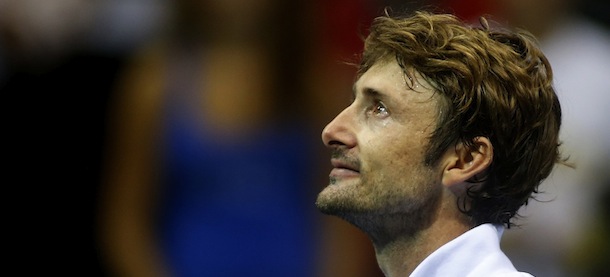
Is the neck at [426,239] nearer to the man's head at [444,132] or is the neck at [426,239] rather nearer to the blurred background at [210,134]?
the man's head at [444,132]

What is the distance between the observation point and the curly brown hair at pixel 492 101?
12.7 feet

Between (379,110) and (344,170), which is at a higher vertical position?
(379,110)

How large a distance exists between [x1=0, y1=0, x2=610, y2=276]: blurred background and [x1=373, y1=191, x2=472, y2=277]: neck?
1.18m

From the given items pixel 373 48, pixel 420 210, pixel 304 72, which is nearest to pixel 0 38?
pixel 304 72

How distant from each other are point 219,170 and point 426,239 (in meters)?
1.41

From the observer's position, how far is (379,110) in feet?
13.0

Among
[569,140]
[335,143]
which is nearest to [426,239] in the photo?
[335,143]

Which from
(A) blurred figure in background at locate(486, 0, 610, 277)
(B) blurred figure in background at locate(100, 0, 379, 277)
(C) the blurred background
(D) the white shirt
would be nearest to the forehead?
(D) the white shirt

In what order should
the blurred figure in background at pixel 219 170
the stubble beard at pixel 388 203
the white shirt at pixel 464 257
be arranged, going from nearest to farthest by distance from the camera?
the white shirt at pixel 464 257 → the stubble beard at pixel 388 203 → the blurred figure in background at pixel 219 170

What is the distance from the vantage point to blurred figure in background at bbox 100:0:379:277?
5.05 metres

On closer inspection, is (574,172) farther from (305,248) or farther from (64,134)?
(64,134)

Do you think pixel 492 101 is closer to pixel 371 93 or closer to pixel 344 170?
pixel 371 93

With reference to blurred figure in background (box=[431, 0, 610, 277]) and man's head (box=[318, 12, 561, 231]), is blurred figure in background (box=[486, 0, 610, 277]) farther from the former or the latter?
man's head (box=[318, 12, 561, 231])

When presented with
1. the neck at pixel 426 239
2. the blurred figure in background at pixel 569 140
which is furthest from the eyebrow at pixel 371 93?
the blurred figure in background at pixel 569 140
